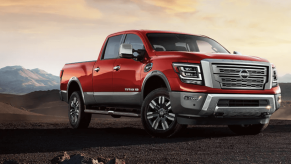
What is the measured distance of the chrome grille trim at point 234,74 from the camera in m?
7.21

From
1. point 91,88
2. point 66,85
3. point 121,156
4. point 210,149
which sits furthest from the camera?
point 66,85

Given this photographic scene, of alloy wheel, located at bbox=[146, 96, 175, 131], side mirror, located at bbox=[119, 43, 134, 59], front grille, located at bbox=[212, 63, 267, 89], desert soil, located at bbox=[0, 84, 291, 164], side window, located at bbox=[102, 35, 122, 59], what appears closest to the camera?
desert soil, located at bbox=[0, 84, 291, 164]

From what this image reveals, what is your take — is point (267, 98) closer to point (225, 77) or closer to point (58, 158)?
point (225, 77)

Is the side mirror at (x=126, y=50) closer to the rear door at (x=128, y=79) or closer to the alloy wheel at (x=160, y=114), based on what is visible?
the rear door at (x=128, y=79)

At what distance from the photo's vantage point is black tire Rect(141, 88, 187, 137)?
742 centimetres

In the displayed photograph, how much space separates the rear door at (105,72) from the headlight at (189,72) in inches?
86.5

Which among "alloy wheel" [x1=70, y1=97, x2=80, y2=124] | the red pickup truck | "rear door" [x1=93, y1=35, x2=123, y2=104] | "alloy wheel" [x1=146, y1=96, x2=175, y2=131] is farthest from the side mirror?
"alloy wheel" [x1=70, y1=97, x2=80, y2=124]

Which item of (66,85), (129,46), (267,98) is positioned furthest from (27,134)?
(267,98)

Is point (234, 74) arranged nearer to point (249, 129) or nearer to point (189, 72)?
point (189, 72)

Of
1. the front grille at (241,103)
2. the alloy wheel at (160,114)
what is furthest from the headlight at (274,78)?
the alloy wheel at (160,114)

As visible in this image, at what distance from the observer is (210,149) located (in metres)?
6.50

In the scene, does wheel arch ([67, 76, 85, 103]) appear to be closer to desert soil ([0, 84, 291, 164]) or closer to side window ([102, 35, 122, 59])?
side window ([102, 35, 122, 59])

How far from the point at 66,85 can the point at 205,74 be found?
196 inches

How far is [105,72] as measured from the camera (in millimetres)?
9133
